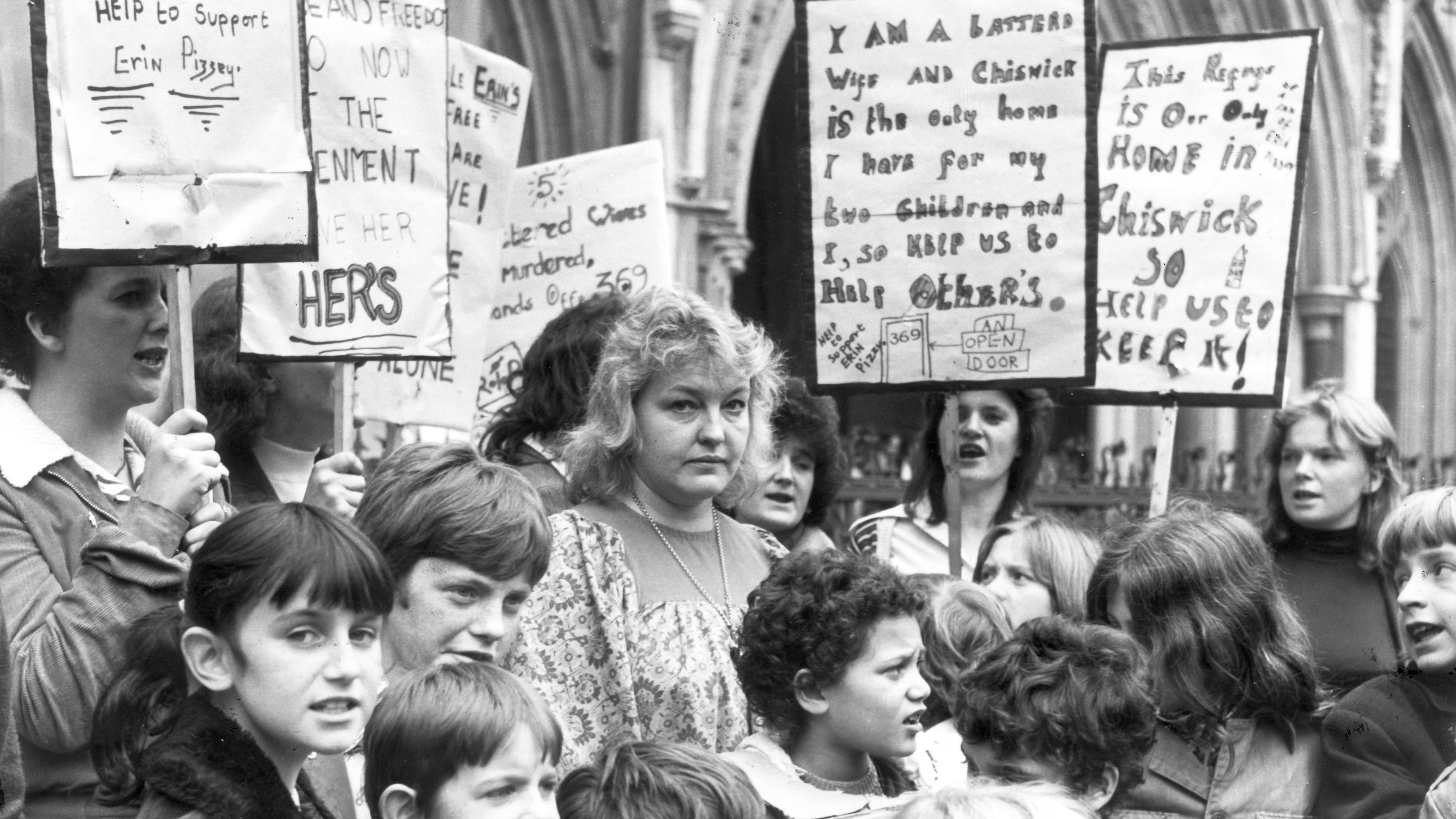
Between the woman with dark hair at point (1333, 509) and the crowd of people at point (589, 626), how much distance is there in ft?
0.73

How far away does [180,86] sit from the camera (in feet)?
10.6

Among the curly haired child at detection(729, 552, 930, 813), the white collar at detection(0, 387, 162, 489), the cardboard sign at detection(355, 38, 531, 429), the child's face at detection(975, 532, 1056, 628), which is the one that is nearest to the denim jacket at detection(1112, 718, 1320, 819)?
the curly haired child at detection(729, 552, 930, 813)

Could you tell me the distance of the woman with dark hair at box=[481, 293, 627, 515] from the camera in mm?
4125

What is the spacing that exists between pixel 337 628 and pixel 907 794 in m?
0.96

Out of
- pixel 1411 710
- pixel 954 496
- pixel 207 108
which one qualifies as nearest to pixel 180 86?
pixel 207 108

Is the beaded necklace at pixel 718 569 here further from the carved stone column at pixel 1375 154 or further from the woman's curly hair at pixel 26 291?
the carved stone column at pixel 1375 154

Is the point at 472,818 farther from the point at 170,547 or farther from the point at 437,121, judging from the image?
the point at 437,121

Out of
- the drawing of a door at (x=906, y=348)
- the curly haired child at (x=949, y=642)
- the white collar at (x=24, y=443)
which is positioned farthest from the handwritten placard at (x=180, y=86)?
the drawing of a door at (x=906, y=348)

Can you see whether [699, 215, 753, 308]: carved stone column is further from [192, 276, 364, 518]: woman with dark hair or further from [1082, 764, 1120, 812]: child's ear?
[1082, 764, 1120, 812]: child's ear

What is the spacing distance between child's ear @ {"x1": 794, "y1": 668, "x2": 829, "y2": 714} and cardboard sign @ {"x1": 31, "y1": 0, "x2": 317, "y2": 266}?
108 centimetres

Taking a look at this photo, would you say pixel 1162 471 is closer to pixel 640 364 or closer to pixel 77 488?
pixel 640 364

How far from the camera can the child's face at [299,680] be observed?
249 cm

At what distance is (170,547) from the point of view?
2766 millimetres

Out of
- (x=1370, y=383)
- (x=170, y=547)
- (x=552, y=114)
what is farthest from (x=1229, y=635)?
(x=1370, y=383)
